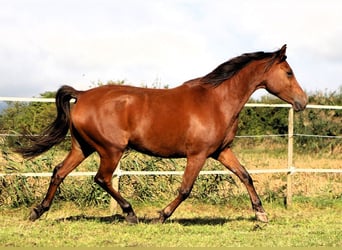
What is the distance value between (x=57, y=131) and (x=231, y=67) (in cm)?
234

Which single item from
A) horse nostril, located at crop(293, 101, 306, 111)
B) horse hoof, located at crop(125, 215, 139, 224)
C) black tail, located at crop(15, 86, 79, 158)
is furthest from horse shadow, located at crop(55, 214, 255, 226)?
horse nostril, located at crop(293, 101, 306, 111)

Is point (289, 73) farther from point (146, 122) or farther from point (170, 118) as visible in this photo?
point (146, 122)

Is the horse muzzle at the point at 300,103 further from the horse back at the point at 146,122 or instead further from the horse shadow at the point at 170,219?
the horse shadow at the point at 170,219

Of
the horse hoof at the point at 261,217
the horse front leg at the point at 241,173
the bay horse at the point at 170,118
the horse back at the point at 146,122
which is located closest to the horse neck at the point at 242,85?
the bay horse at the point at 170,118

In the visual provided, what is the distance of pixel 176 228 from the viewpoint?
6.24 metres

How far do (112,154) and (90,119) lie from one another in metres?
0.48

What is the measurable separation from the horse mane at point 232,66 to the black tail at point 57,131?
1.69m

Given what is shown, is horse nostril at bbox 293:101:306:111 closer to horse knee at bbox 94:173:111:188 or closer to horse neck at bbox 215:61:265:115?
horse neck at bbox 215:61:265:115

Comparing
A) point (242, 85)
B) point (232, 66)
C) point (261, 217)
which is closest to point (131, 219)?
point (261, 217)

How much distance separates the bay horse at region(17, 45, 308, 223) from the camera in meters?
6.48

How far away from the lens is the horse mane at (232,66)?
6.86 metres

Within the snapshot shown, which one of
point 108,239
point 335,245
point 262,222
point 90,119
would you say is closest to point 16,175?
point 90,119

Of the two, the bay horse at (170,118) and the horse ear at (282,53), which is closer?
the bay horse at (170,118)

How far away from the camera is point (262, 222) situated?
696cm
